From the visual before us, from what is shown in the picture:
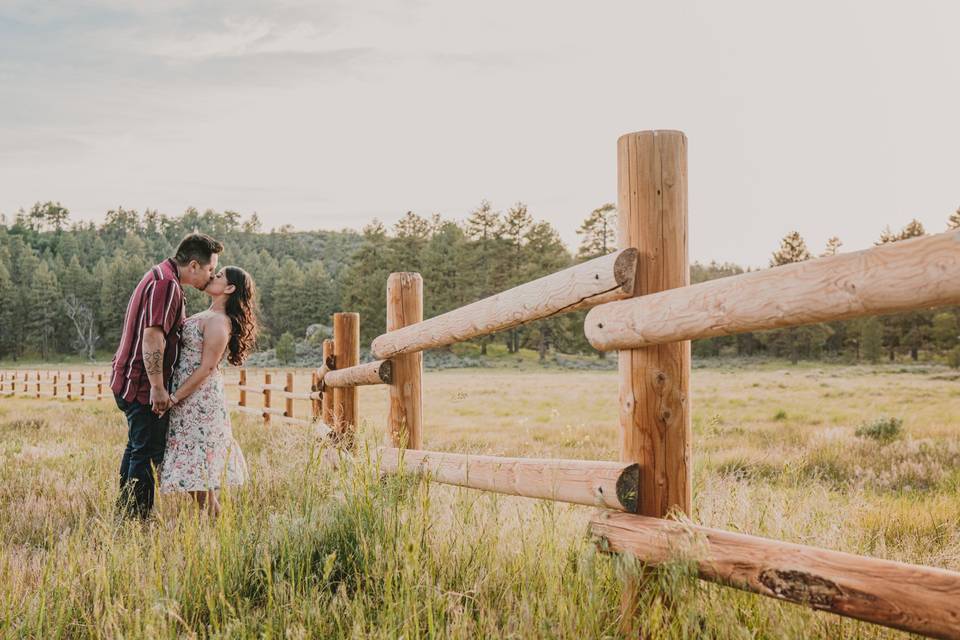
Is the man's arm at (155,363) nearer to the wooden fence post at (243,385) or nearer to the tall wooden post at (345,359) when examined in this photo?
the tall wooden post at (345,359)

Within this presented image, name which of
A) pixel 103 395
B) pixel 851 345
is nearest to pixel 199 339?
pixel 103 395

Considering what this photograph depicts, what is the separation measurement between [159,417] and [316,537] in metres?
2.51

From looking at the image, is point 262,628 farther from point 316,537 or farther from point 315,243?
point 315,243

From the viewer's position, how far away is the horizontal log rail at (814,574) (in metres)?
1.87

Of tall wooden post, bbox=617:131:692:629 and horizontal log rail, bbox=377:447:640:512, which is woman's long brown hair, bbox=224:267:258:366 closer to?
horizontal log rail, bbox=377:447:640:512

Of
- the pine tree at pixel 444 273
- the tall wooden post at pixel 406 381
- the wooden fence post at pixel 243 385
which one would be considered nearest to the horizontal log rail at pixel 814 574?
the tall wooden post at pixel 406 381

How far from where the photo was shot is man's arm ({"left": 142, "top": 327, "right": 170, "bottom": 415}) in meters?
4.69

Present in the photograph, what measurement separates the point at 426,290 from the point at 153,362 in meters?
67.0

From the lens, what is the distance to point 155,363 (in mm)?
4707

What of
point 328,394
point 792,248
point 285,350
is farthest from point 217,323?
point 792,248

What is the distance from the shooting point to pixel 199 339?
5.00 meters

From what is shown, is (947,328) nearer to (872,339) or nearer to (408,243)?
(872,339)

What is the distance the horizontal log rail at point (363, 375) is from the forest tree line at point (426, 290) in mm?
41785

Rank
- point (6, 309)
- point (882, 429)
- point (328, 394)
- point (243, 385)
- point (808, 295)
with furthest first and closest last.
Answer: point (6, 309), point (243, 385), point (882, 429), point (328, 394), point (808, 295)
